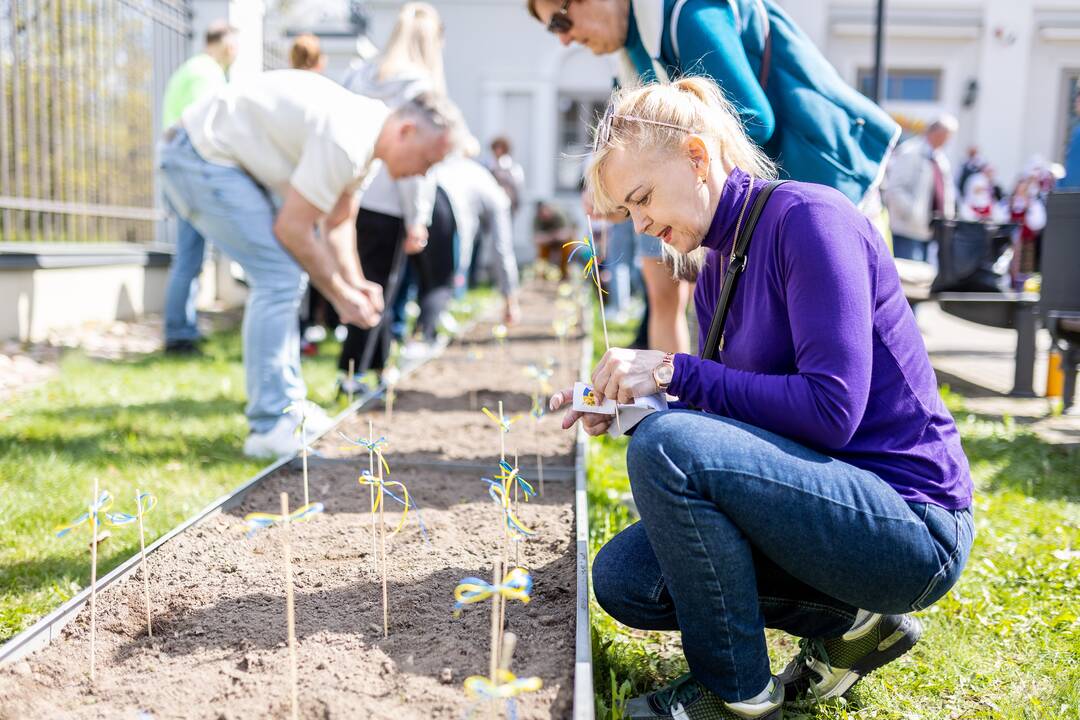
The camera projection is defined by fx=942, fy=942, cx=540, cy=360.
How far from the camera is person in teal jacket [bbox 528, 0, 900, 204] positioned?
264 cm

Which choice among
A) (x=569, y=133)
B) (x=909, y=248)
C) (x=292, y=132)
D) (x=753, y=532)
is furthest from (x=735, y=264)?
(x=569, y=133)

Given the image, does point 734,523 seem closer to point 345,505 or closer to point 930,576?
point 930,576

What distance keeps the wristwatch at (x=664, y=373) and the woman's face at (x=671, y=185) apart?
279 mm

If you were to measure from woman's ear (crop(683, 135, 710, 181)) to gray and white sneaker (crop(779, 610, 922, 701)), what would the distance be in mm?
991

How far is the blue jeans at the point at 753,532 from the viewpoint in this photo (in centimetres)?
167

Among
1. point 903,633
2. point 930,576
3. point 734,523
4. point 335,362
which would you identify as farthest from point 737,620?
point 335,362

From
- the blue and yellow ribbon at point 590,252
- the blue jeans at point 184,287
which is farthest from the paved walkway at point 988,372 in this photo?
the blue jeans at point 184,287

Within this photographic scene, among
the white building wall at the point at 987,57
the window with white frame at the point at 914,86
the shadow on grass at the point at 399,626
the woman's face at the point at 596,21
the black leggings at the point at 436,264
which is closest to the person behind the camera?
the shadow on grass at the point at 399,626

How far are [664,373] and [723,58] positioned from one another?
1197 mm

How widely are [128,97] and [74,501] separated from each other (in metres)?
5.77

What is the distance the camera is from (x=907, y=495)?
1745 millimetres

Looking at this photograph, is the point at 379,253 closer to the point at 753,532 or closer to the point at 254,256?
the point at 254,256

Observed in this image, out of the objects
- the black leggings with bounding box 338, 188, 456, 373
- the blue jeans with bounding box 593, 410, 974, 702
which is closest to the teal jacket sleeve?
the blue jeans with bounding box 593, 410, 974, 702

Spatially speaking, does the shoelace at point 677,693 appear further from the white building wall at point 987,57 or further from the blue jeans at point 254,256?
the white building wall at point 987,57
